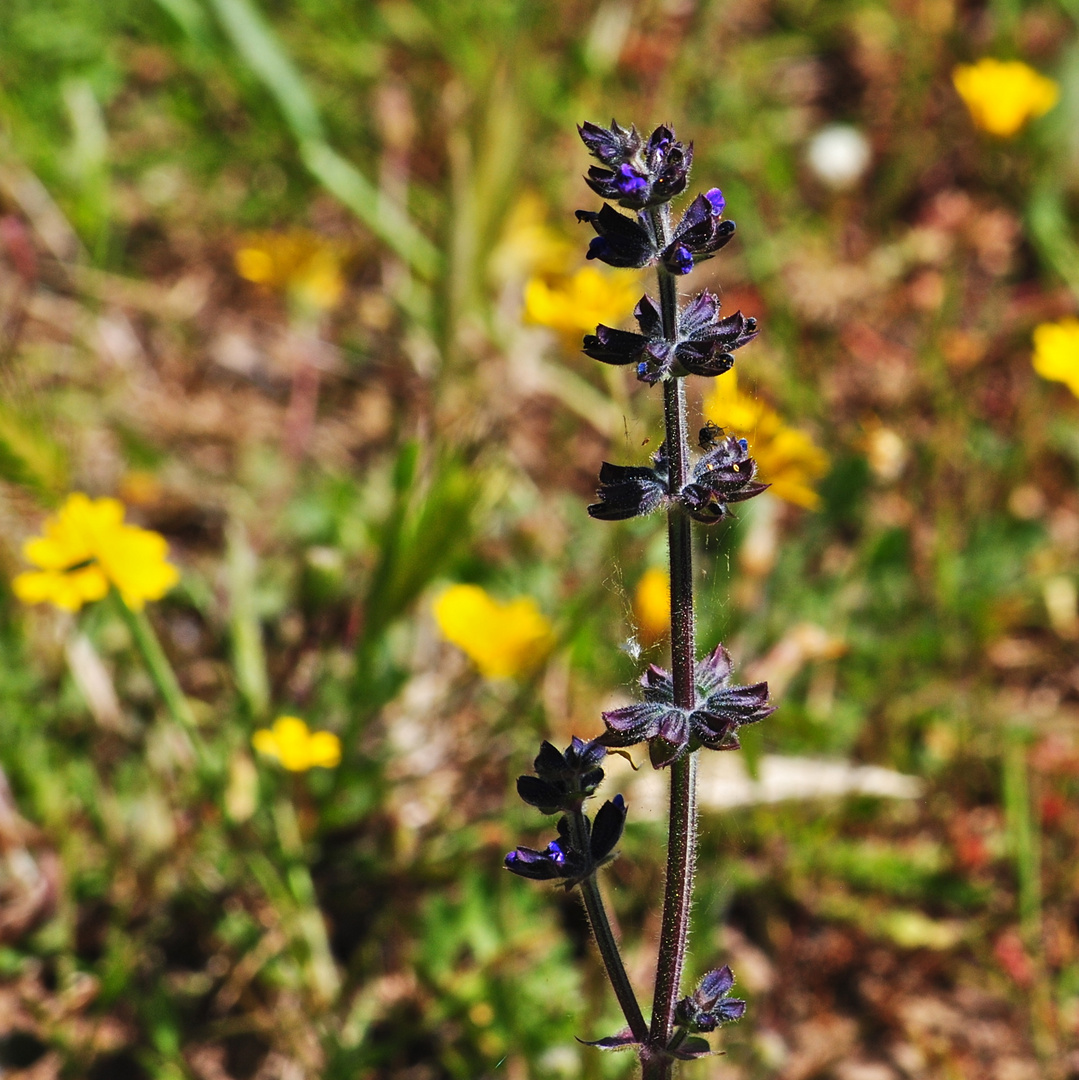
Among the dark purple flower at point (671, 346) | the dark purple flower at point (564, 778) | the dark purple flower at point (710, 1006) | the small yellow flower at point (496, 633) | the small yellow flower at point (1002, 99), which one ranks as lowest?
the dark purple flower at point (710, 1006)

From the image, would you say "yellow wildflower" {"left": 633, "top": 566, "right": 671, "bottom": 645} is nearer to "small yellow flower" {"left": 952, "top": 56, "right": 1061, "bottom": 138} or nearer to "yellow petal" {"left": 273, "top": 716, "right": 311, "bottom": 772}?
"yellow petal" {"left": 273, "top": 716, "right": 311, "bottom": 772}

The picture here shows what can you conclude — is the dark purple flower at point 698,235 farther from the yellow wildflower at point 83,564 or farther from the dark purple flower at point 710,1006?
the yellow wildflower at point 83,564

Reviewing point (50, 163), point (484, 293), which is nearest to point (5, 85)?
point (50, 163)

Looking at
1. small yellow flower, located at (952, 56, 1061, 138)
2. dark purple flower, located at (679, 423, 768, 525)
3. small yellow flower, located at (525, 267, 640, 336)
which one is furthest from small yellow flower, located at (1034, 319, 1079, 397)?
dark purple flower, located at (679, 423, 768, 525)

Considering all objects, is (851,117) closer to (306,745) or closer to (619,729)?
(306,745)

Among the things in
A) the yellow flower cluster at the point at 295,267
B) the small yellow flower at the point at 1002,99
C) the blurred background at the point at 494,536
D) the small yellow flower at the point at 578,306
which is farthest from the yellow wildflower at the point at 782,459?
the yellow flower cluster at the point at 295,267

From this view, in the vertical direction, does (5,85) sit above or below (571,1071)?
above
